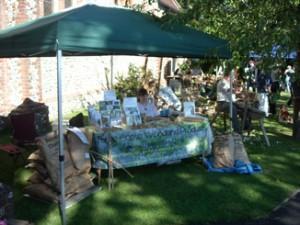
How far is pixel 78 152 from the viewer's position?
6691 mm

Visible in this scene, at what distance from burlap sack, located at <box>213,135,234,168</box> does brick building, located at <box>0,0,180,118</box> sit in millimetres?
5752

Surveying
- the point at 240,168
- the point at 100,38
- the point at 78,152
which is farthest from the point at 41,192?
the point at 240,168

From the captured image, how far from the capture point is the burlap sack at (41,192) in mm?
6441

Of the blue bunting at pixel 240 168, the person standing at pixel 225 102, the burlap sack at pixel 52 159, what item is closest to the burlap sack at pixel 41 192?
the burlap sack at pixel 52 159

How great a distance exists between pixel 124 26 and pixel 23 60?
235 inches

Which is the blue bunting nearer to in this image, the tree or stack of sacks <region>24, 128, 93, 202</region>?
stack of sacks <region>24, 128, 93, 202</region>

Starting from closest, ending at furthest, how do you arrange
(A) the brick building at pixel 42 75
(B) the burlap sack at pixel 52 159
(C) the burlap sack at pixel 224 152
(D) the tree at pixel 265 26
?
(D) the tree at pixel 265 26
(B) the burlap sack at pixel 52 159
(C) the burlap sack at pixel 224 152
(A) the brick building at pixel 42 75

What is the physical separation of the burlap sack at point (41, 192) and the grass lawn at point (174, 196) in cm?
9

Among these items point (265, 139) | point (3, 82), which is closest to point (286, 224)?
point (265, 139)

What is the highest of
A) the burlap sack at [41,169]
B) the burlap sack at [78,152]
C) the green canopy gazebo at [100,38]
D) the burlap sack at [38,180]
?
the green canopy gazebo at [100,38]

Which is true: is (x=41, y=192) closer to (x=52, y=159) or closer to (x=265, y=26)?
(x=52, y=159)

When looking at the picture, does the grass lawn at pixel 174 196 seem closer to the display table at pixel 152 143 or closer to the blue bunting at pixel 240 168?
the blue bunting at pixel 240 168

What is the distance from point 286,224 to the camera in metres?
5.88

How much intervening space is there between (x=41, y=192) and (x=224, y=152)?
3.16 m
